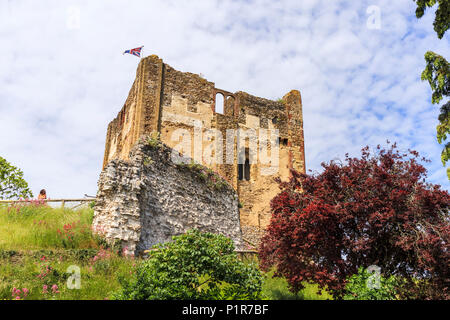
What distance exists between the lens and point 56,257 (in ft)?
28.6

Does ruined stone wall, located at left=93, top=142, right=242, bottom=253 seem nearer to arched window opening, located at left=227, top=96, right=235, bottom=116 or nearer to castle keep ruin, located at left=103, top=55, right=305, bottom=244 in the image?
castle keep ruin, located at left=103, top=55, right=305, bottom=244

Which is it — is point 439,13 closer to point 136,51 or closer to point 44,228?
point 44,228

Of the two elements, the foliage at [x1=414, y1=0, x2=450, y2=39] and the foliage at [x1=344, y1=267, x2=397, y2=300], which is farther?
the foliage at [x1=414, y1=0, x2=450, y2=39]

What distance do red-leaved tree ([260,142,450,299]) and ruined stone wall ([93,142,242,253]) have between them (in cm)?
413

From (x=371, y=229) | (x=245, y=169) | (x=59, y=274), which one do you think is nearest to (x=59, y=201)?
(x=59, y=274)

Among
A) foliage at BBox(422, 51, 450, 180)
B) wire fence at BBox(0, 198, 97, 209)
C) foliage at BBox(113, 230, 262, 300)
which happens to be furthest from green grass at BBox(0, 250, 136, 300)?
foliage at BBox(422, 51, 450, 180)

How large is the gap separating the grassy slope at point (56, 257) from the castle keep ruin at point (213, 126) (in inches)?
307

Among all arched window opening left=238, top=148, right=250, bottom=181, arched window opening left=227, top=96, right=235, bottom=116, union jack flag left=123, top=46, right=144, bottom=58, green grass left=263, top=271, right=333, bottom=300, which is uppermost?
union jack flag left=123, top=46, right=144, bottom=58

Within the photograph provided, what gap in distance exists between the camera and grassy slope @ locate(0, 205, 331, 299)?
292 inches

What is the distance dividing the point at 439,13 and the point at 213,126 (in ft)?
40.5
